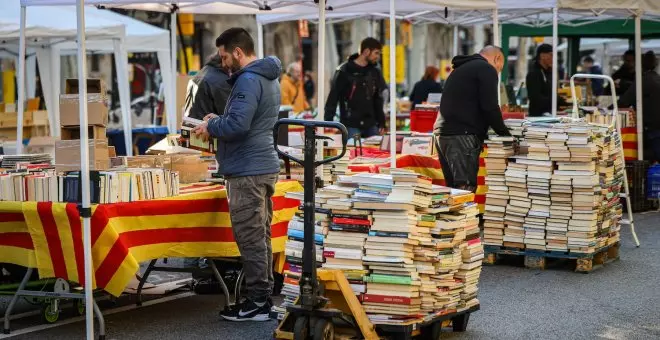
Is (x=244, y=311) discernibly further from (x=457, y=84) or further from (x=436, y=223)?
(x=457, y=84)

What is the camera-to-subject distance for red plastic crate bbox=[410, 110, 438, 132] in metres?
13.0

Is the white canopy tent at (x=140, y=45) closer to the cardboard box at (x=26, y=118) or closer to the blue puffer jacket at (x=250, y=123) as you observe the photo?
the cardboard box at (x=26, y=118)

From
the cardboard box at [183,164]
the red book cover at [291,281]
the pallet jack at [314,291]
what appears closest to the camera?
the pallet jack at [314,291]

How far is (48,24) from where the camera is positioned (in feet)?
50.2

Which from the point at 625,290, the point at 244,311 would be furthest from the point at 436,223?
the point at 625,290

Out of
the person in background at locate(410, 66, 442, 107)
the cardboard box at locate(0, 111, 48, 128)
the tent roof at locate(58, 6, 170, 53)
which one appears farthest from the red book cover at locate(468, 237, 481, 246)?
the tent roof at locate(58, 6, 170, 53)

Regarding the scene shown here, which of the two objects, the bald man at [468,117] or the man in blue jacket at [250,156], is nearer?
the man in blue jacket at [250,156]

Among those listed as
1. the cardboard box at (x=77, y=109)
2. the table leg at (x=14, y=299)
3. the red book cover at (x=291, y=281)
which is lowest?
the table leg at (x=14, y=299)

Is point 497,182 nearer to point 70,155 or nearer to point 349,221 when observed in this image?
point 349,221

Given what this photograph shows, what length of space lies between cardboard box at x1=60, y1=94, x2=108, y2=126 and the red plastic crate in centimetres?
595

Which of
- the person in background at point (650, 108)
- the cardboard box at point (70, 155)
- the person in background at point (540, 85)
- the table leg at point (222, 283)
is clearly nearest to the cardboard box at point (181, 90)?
the person in background at point (540, 85)

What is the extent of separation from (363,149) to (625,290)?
361 cm

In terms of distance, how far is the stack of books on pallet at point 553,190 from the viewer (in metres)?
9.82

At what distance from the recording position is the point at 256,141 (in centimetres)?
756
